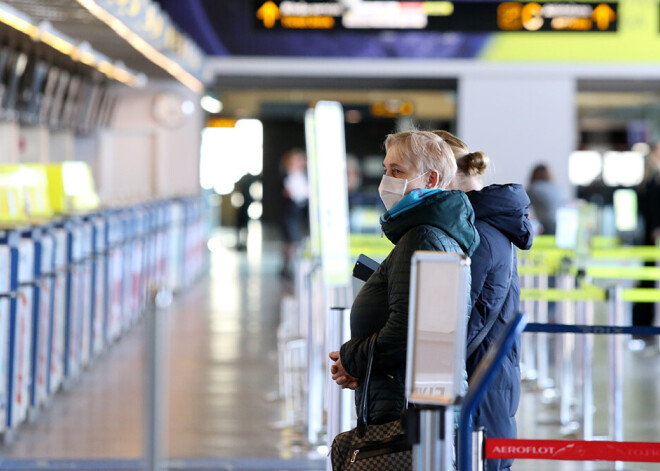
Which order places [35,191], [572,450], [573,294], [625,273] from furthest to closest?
[35,191]
[625,273]
[573,294]
[572,450]

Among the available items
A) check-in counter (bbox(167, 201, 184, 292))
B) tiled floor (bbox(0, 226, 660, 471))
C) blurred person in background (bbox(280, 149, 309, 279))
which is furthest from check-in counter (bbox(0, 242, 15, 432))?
blurred person in background (bbox(280, 149, 309, 279))

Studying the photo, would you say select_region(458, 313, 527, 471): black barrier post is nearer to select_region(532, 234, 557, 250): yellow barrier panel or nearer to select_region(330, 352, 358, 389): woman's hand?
select_region(330, 352, 358, 389): woman's hand

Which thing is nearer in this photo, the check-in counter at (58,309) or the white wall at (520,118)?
the check-in counter at (58,309)

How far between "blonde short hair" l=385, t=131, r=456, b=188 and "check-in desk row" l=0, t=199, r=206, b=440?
305 cm

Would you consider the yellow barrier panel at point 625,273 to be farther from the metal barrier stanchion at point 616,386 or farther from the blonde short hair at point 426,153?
the blonde short hair at point 426,153

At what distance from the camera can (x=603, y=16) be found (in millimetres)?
14758

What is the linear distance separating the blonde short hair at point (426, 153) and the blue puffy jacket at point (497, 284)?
33cm

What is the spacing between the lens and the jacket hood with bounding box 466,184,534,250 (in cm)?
316

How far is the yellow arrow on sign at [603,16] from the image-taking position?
48.2 ft

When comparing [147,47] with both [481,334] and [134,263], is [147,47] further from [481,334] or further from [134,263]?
[481,334]

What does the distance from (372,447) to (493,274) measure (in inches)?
26.9

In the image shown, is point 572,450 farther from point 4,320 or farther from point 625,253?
point 625,253

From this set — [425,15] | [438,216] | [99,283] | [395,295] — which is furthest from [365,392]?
[425,15]

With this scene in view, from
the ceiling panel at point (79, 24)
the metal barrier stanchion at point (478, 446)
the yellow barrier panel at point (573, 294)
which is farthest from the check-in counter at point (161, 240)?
the metal barrier stanchion at point (478, 446)
